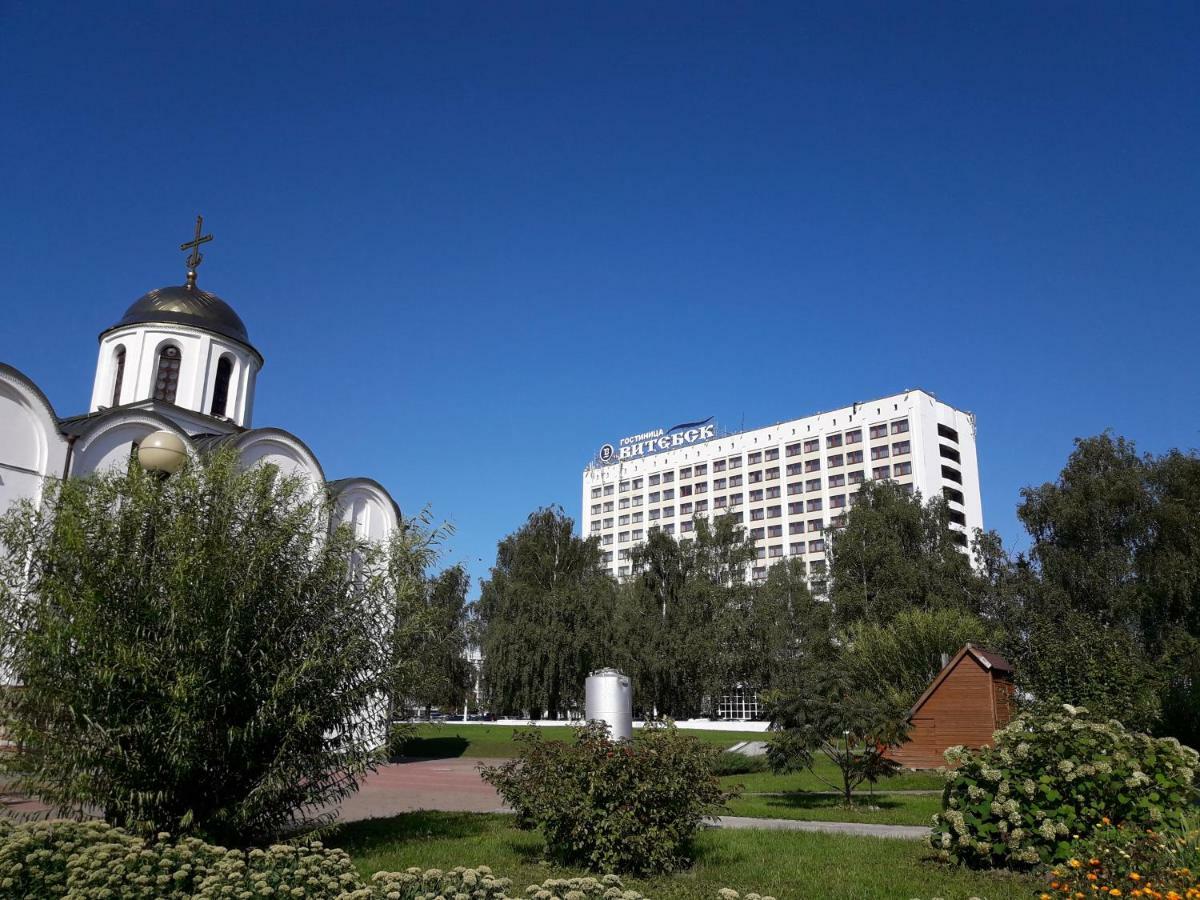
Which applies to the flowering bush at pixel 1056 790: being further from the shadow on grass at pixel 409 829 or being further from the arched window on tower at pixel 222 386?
the arched window on tower at pixel 222 386

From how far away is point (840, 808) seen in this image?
51.9 feet

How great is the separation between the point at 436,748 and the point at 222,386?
1531cm

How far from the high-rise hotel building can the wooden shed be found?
157ft

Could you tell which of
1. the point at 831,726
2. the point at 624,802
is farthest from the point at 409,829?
the point at 831,726

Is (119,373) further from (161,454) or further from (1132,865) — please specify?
(1132,865)

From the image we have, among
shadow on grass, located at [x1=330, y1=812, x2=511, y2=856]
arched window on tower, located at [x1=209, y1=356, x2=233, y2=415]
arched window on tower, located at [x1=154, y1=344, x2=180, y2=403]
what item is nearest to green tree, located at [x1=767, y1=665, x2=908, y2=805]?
shadow on grass, located at [x1=330, y1=812, x2=511, y2=856]

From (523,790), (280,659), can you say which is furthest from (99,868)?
(523,790)

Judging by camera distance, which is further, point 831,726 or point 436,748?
point 436,748

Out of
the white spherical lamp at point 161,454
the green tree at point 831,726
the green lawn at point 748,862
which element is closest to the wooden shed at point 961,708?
the green tree at point 831,726

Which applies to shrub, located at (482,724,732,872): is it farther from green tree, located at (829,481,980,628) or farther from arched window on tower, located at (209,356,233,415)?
green tree, located at (829,481,980,628)

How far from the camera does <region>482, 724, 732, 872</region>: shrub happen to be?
888 cm

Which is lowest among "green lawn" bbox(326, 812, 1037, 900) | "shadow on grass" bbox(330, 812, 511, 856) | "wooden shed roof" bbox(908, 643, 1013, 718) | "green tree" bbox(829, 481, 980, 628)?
"shadow on grass" bbox(330, 812, 511, 856)

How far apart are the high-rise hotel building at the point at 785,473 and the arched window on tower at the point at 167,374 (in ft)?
158

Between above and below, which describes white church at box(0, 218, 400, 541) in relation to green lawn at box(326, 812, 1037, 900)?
above
